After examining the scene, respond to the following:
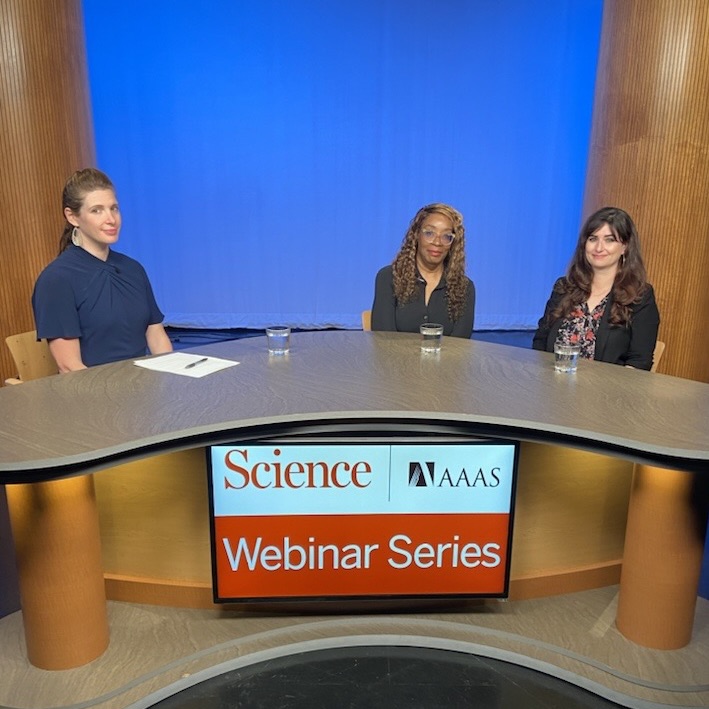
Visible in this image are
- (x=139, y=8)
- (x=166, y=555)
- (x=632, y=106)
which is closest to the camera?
(x=166, y=555)

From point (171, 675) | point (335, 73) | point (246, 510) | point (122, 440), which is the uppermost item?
point (335, 73)

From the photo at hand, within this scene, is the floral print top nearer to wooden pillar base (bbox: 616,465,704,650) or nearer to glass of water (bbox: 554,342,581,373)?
glass of water (bbox: 554,342,581,373)

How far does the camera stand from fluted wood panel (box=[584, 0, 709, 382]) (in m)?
3.91

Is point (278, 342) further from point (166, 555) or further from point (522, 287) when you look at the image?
point (522, 287)

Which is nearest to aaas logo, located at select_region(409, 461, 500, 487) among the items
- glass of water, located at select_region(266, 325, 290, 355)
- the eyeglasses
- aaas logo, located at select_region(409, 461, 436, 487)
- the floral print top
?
aaas logo, located at select_region(409, 461, 436, 487)

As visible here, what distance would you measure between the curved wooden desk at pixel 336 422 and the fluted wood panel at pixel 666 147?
234 cm

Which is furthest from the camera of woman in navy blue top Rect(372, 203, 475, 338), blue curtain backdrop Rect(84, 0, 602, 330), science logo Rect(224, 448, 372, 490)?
blue curtain backdrop Rect(84, 0, 602, 330)

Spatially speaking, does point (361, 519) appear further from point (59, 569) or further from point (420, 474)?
point (59, 569)

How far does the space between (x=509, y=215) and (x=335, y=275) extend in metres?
1.73

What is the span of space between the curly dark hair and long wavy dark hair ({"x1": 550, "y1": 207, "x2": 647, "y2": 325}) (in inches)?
16.6

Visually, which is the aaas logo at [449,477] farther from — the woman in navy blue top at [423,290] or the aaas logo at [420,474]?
the woman in navy blue top at [423,290]

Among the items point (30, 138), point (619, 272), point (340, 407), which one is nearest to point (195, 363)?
point (340, 407)

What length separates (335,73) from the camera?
5879 mm

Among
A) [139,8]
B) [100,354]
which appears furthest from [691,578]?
[139,8]
